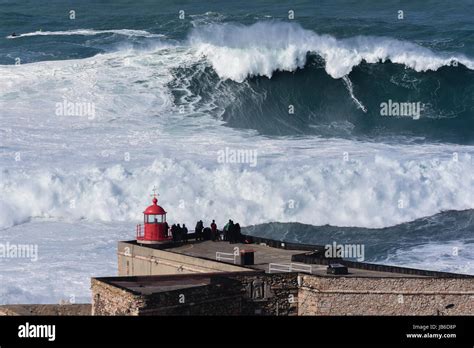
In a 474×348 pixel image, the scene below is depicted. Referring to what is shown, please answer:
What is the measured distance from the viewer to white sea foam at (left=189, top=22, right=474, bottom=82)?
6531 centimetres

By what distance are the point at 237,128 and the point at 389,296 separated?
29.2 m

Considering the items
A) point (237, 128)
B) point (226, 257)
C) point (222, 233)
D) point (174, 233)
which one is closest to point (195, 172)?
point (237, 128)

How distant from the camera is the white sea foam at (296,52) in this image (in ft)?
214

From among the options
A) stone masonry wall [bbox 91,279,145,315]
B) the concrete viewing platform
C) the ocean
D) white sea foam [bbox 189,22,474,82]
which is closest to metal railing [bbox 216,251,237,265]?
the concrete viewing platform

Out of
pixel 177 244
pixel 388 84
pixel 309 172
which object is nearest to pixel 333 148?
pixel 309 172

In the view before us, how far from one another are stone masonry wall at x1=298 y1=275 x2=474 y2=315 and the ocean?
28.8 feet

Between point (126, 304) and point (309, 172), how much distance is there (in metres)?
23.2

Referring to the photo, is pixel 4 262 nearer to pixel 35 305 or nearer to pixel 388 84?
pixel 35 305

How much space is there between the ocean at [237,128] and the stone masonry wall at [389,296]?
28.8 ft

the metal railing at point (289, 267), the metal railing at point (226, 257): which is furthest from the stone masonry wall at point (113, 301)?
the metal railing at point (226, 257)

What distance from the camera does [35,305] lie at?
34.8m

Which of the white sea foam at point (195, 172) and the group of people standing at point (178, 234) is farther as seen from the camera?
the white sea foam at point (195, 172)

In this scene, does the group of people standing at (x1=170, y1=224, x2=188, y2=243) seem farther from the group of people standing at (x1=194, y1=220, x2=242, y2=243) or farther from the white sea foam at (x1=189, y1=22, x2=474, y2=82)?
the white sea foam at (x1=189, y1=22, x2=474, y2=82)

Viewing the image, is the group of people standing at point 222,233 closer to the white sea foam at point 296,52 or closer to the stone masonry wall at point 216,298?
the stone masonry wall at point 216,298
